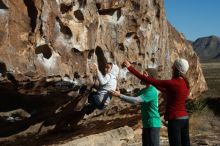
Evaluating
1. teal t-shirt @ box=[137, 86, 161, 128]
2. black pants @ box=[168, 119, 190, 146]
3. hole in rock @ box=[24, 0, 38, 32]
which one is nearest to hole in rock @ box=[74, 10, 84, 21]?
hole in rock @ box=[24, 0, 38, 32]

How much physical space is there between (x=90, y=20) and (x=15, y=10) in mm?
1755

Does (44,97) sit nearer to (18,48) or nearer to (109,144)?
(18,48)

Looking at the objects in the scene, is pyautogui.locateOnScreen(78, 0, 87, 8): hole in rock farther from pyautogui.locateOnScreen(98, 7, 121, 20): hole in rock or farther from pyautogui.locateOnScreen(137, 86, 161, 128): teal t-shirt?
pyautogui.locateOnScreen(137, 86, 161, 128): teal t-shirt

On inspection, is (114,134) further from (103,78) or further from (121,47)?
(103,78)

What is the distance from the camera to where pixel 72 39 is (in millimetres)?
9820

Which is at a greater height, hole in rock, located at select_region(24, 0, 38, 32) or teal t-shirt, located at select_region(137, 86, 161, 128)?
hole in rock, located at select_region(24, 0, 38, 32)

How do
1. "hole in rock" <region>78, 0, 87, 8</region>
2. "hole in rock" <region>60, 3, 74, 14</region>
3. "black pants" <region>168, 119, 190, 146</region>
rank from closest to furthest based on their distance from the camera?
"black pants" <region>168, 119, 190, 146</region> → "hole in rock" <region>60, 3, 74, 14</region> → "hole in rock" <region>78, 0, 87, 8</region>

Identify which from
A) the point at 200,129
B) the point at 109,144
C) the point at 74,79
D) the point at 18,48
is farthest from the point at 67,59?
the point at 200,129

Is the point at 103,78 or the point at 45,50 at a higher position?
the point at 45,50

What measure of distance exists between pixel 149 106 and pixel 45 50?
2.19 metres

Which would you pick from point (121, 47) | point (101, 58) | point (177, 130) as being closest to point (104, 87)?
point (101, 58)

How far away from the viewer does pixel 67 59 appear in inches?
385

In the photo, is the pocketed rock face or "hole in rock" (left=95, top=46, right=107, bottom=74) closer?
the pocketed rock face

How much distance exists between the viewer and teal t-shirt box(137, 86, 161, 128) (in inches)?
329
